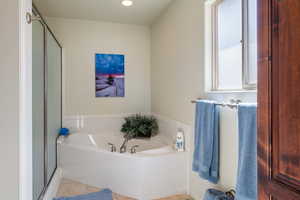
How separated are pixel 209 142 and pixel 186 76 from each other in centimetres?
87

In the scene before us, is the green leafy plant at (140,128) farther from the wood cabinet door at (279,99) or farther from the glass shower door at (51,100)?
the wood cabinet door at (279,99)

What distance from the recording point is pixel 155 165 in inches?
85.0

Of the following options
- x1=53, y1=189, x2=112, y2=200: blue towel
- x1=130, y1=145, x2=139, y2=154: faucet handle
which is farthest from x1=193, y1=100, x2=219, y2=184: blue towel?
x1=130, y1=145, x2=139, y2=154: faucet handle

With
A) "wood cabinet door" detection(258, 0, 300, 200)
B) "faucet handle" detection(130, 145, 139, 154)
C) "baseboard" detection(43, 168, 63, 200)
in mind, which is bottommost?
"baseboard" detection(43, 168, 63, 200)

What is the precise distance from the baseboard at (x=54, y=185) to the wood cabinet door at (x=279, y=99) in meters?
2.11

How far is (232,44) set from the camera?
1.67 metres

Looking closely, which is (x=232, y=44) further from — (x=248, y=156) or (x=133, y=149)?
(x=133, y=149)

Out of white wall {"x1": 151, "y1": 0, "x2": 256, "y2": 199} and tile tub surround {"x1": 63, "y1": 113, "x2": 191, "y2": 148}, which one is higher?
white wall {"x1": 151, "y1": 0, "x2": 256, "y2": 199}

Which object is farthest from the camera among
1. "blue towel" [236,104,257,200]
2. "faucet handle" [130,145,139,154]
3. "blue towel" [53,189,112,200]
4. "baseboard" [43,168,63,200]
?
"faucet handle" [130,145,139,154]

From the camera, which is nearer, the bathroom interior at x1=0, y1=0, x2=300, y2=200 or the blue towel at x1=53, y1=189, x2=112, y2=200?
the bathroom interior at x1=0, y1=0, x2=300, y2=200

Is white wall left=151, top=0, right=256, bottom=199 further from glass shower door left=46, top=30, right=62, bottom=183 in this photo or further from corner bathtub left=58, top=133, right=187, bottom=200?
glass shower door left=46, top=30, right=62, bottom=183

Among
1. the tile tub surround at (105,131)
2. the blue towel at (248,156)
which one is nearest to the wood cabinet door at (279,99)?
the blue towel at (248,156)

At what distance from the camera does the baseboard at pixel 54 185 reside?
2.07 metres

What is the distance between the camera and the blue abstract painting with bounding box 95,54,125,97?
3.34 metres
